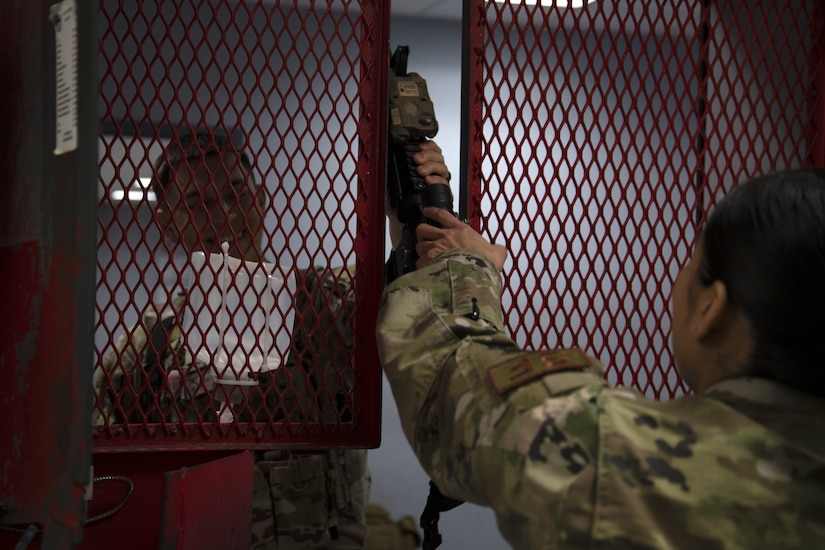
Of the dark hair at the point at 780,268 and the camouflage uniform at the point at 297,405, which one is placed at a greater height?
the dark hair at the point at 780,268

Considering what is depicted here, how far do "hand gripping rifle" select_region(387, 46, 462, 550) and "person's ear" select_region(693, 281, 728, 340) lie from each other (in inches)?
14.3

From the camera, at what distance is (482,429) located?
770 millimetres

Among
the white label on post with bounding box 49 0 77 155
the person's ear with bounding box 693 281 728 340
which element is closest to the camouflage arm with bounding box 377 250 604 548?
the person's ear with bounding box 693 281 728 340

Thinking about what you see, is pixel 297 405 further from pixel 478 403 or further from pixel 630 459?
pixel 630 459

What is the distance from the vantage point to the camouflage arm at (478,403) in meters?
0.71

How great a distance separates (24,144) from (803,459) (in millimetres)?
710

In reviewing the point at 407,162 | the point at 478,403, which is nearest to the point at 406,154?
the point at 407,162

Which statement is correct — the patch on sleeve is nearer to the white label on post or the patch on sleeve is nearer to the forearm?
the forearm

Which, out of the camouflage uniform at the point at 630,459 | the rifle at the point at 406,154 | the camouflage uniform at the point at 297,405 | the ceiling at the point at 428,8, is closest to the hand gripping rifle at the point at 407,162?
the rifle at the point at 406,154

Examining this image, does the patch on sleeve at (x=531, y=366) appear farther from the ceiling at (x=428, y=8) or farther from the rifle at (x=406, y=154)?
the ceiling at (x=428, y=8)

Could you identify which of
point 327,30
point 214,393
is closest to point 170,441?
point 214,393

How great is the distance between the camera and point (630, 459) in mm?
691

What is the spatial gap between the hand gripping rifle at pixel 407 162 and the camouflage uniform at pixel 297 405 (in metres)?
0.10

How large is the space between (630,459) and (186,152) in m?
0.68
